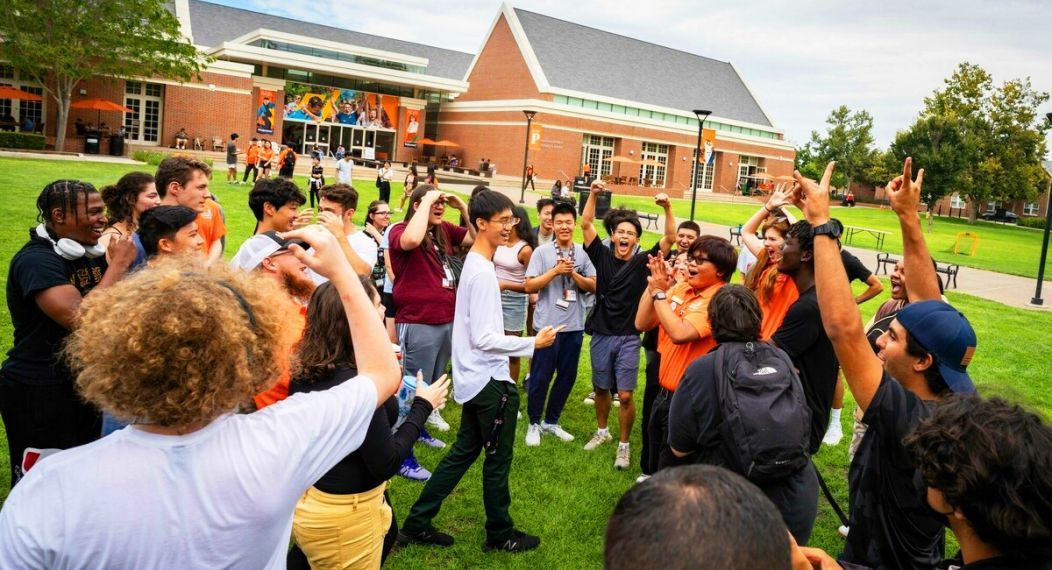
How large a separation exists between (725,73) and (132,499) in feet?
220

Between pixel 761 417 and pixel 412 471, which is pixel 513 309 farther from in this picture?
pixel 761 417

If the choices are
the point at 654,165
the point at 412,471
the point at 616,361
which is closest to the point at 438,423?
the point at 412,471

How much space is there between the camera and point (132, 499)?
1.55 m

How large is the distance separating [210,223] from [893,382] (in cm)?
488

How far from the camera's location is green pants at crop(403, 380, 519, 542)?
424 centimetres

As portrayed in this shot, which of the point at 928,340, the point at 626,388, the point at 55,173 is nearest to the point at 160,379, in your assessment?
the point at 928,340

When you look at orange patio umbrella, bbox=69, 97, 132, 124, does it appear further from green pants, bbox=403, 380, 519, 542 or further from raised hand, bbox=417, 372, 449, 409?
raised hand, bbox=417, 372, 449, 409

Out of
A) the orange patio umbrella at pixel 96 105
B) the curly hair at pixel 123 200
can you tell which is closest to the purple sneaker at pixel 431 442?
the curly hair at pixel 123 200

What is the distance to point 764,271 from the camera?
5.23 meters

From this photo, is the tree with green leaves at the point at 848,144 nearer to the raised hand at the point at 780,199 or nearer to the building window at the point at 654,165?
the building window at the point at 654,165

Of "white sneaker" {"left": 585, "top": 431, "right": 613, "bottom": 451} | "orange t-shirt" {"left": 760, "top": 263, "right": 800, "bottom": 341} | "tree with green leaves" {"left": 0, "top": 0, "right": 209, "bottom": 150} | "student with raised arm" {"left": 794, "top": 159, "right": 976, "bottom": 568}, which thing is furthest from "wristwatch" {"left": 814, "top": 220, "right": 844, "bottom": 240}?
"tree with green leaves" {"left": 0, "top": 0, "right": 209, "bottom": 150}

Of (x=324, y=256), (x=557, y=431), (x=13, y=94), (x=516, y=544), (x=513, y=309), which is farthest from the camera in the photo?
(x=13, y=94)

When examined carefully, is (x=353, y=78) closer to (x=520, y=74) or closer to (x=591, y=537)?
(x=520, y=74)

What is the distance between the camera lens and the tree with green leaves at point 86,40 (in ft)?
102
